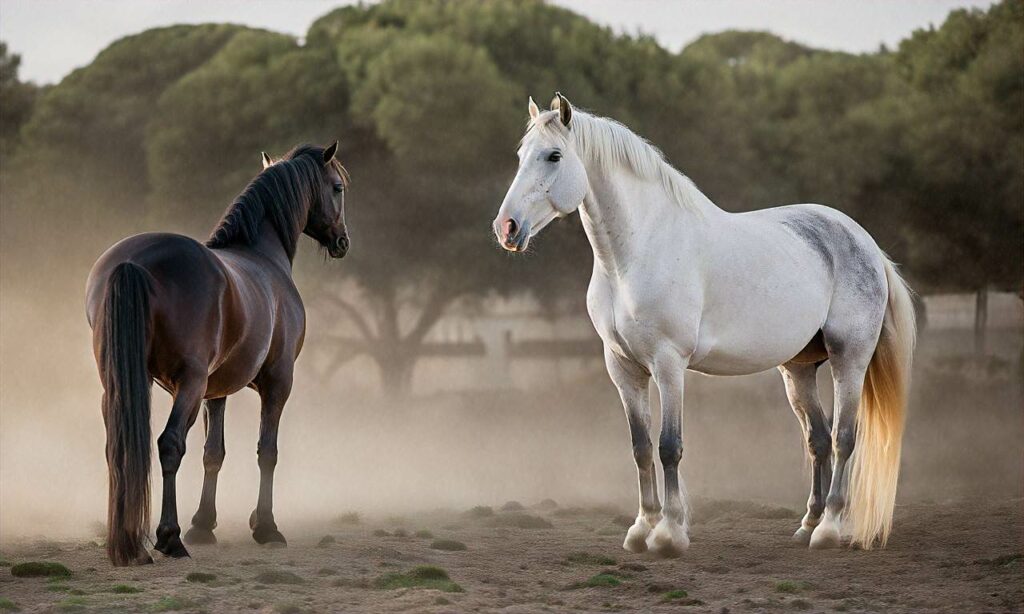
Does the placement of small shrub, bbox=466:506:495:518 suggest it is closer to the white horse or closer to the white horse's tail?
the white horse

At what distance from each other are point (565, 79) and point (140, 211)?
260 inches

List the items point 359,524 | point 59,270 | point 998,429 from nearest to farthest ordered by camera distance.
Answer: point 359,524 → point 998,429 → point 59,270

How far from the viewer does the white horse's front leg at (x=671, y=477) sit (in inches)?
234

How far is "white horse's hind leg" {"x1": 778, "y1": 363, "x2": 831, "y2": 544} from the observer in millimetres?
6863

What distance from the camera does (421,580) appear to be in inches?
206

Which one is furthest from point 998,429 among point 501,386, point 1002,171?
point 501,386

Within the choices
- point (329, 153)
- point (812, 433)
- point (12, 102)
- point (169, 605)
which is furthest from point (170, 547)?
point (12, 102)

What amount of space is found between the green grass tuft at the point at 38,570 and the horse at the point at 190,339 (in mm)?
272

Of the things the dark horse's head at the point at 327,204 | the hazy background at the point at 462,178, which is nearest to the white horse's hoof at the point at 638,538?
the dark horse's head at the point at 327,204

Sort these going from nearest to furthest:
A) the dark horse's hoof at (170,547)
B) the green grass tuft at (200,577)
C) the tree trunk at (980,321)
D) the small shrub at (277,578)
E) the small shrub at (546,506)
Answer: the green grass tuft at (200,577), the small shrub at (277,578), the dark horse's hoof at (170,547), the small shrub at (546,506), the tree trunk at (980,321)

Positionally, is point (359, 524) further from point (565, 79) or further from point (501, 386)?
point (501, 386)

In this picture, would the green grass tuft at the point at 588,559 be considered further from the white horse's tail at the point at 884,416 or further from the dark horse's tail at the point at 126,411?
the dark horse's tail at the point at 126,411

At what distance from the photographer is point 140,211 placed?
674 inches

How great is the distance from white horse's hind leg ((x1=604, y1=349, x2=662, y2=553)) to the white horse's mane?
0.97m
